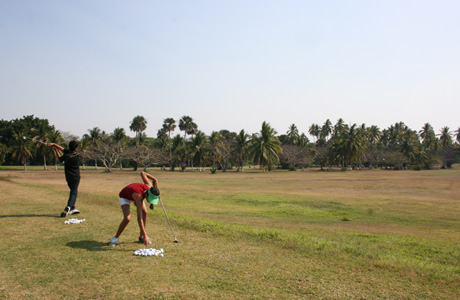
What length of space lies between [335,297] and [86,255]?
526 cm

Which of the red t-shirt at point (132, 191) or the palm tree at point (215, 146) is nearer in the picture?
the red t-shirt at point (132, 191)

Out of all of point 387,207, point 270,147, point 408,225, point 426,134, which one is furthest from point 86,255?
point 426,134

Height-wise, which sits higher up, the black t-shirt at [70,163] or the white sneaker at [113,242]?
the black t-shirt at [70,163]

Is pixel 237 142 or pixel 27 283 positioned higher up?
pixel 237 142

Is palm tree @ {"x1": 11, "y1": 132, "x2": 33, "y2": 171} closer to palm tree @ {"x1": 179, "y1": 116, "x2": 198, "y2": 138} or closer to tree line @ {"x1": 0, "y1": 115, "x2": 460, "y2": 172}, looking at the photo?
tree line @ {"x1": 0, "y1": 115, "x2": 460, "y2": 172}

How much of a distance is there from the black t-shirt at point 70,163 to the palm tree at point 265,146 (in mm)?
76368

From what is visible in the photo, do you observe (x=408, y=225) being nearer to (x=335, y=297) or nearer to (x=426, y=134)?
(x=335, y=297)

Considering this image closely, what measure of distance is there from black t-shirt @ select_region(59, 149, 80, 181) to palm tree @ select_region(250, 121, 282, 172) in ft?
251

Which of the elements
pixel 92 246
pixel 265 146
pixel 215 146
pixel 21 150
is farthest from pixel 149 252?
pixel 21 150

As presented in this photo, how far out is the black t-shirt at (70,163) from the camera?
1100 centimetres

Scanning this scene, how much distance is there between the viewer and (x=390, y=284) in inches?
224

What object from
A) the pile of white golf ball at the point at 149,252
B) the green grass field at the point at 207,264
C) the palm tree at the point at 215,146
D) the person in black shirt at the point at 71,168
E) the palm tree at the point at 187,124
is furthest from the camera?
the palm tree at the point at 187,124

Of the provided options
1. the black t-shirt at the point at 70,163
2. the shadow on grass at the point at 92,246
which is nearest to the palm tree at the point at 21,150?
the black t-shirt at the point at 70,163

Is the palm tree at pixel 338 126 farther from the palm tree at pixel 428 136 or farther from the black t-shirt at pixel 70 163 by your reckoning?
the black t-shirt at pixel 70 163
